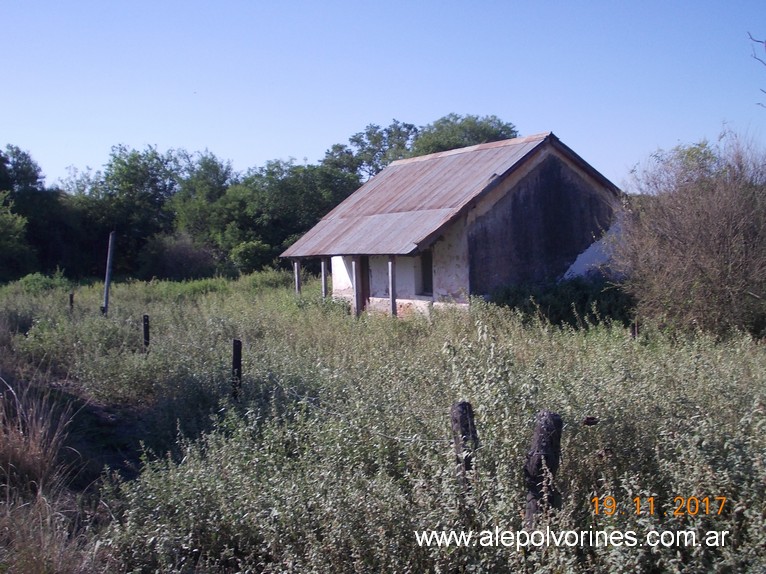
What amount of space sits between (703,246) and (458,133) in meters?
30.7

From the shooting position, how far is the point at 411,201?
17453 mm

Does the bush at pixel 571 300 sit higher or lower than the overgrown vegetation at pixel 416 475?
higher

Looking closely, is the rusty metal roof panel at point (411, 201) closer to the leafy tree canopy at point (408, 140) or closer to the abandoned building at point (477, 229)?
the abandoned building at point (477, 229)

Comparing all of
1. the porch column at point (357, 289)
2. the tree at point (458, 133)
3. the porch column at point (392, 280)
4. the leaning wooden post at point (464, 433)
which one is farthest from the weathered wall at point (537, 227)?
the tree at point (458, 133)

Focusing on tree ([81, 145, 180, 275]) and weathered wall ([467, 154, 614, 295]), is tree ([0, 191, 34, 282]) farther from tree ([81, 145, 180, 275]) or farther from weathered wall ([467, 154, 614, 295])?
weathered wall ([467, 154, 614, 295])

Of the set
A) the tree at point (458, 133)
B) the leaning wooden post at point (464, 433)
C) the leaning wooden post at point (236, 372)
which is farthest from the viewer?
the tree at point (458, 133)

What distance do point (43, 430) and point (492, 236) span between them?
10827 mm

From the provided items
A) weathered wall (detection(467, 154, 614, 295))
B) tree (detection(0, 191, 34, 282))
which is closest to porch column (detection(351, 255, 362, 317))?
weathered wall (detection(467, 154, 614, 295))

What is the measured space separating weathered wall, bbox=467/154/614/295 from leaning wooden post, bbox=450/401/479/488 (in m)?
10.6

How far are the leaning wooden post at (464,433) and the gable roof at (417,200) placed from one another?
9.80 metres

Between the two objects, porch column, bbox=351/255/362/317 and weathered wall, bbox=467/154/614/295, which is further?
porch column, bbox=351/255/362/317

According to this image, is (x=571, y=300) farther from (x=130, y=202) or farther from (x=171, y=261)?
(x=130, y=202)

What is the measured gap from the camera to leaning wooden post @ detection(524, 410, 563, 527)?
3.95 m

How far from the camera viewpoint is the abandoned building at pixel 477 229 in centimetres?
1504
